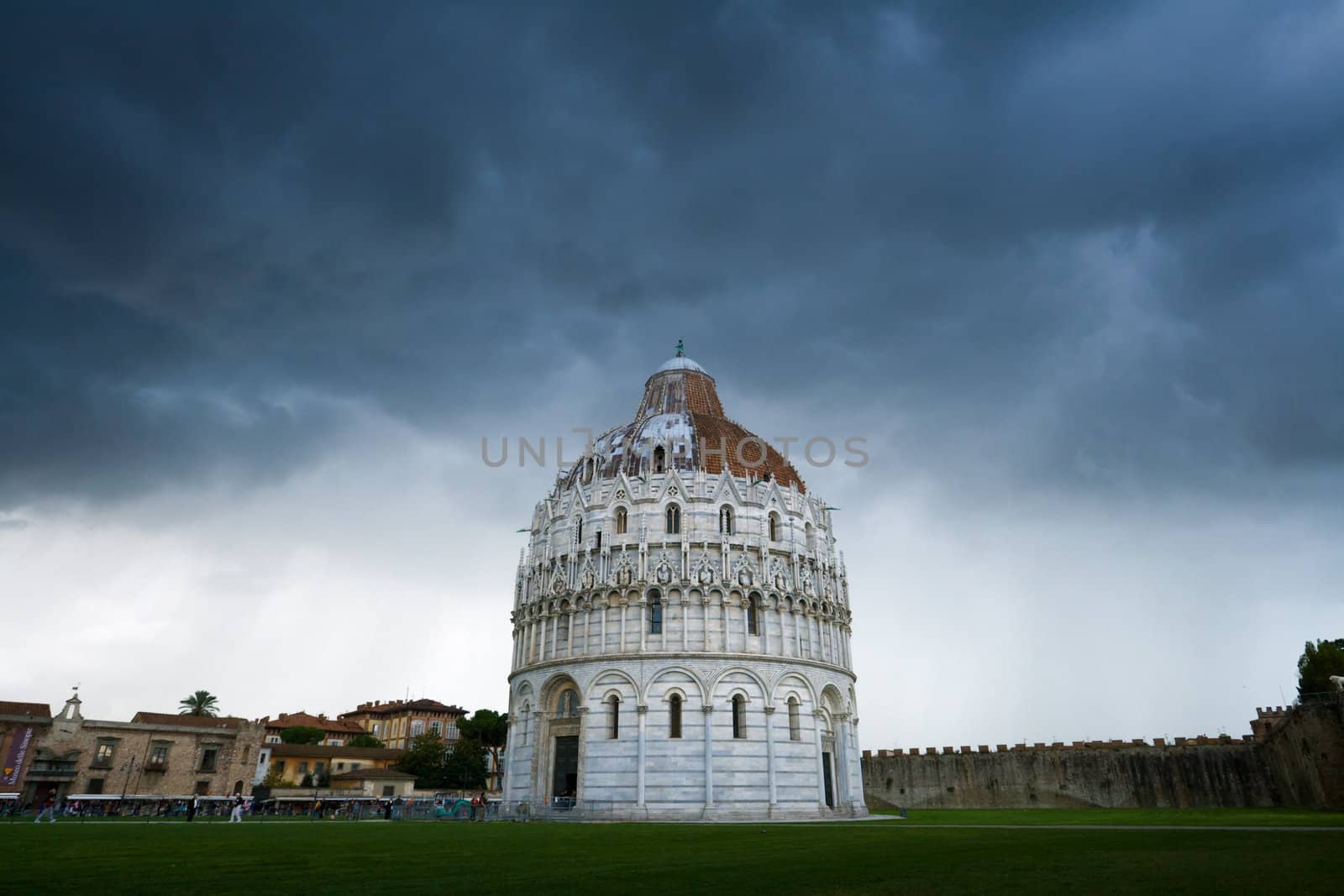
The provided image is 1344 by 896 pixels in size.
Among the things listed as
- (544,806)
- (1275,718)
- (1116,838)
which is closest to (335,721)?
(544,806)

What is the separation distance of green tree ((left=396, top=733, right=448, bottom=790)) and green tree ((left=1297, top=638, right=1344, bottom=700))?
246 ft

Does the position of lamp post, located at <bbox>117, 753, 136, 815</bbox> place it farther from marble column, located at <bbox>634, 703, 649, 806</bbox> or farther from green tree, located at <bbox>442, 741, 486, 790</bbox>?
marble column, located at <bbox>634, 703, 649, 806</bbox>

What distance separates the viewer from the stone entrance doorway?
47.3 metres

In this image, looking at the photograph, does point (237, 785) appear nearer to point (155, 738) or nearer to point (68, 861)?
point (155, 738)

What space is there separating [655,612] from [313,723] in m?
95.5

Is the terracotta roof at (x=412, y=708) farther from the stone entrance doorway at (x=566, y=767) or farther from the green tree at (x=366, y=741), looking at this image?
the stone entrance doorway at (x=566, y=767)

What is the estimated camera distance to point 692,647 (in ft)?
152

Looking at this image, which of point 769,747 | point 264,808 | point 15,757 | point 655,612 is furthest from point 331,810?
point 769,747

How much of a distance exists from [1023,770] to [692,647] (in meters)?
34.6

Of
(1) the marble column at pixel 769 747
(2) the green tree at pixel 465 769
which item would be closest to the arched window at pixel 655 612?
(1) the marble column at pixel 769 747

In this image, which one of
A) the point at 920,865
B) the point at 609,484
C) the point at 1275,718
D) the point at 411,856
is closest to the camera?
the point at 920,865

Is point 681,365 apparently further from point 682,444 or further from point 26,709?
point 26,709

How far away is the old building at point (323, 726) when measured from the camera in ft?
381

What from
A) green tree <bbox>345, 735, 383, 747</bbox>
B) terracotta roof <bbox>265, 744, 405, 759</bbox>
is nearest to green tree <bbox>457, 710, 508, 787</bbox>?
terracotta roof <bbox>265, 744, 405, 759</bbox>
